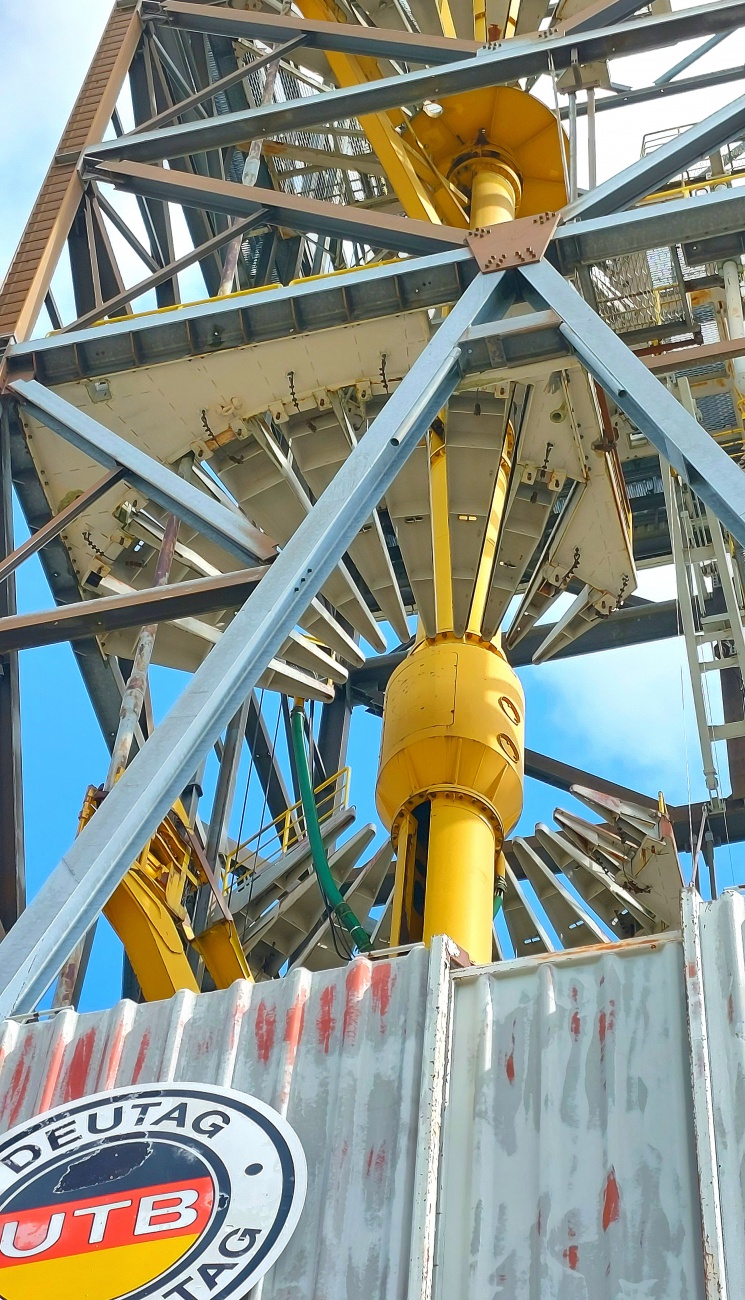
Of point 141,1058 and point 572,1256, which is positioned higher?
point 141,1058

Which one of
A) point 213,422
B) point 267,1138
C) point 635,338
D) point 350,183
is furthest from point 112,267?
point 267,1138

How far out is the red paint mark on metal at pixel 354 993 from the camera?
290 inches

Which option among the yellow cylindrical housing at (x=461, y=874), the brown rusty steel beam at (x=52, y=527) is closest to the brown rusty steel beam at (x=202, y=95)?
the brown rusty steel beam at (x=52, y=527)

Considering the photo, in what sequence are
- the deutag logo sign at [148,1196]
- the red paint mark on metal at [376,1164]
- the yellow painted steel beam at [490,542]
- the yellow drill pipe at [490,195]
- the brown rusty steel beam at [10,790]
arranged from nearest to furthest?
the deutag logo sign at [148,1196], the red paint mark on metal at [376,1164], the brown rusty steel beam at [10,790], the yellow painted steel beam at [490,542], the yellow drill pipe at [490,195]

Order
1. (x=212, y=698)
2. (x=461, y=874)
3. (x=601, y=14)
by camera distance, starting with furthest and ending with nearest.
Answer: (x=601, y=14) → (x=461, y=874) → (x=212, y=698)

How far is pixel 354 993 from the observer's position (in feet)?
24.7

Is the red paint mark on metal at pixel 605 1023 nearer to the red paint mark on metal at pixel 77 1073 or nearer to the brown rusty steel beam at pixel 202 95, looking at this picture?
the red paint mark on metal at pixel 77 1073

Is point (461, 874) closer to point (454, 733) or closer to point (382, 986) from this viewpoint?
point (454, 733)

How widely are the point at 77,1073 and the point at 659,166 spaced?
27.9ft

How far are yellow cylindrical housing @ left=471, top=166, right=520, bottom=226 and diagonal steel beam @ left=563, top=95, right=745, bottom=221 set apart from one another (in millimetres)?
3828

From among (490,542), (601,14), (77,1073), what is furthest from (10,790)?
(601,14)

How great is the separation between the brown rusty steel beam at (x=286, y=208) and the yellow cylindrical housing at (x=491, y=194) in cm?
353

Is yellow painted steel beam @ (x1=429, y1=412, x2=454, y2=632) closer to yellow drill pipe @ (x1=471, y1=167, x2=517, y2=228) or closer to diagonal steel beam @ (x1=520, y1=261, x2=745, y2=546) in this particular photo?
yellow drill pipe @ (x1=471, y1=167, x2=517, y2=228)

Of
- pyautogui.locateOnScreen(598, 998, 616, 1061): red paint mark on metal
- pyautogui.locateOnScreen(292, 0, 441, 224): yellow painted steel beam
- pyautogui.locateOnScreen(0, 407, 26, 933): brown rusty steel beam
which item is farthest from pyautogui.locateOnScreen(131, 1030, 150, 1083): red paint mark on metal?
pyautogui.locateOnScreen(292, 0, 441, 224): yellow painted steel beam
